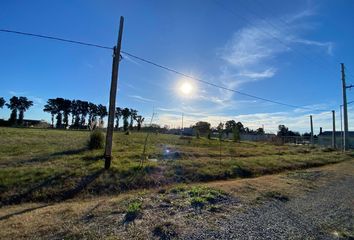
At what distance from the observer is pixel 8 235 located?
4.28 meters

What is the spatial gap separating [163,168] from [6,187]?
514cm

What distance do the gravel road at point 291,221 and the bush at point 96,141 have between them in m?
9.52

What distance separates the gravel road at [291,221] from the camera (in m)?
4.45

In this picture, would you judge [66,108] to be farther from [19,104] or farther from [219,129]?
[219,129]

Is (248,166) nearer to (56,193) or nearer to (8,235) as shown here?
(56,193)

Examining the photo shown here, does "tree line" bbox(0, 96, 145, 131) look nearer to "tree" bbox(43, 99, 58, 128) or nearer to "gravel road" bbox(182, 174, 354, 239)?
"tree" bbox(43, 99, 58, 128)

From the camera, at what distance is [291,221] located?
518cm

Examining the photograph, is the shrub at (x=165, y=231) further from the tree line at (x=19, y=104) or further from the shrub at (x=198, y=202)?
the tree line at (x=19, y=104)

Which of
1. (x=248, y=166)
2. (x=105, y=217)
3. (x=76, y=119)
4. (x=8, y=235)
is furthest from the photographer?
(x=76, y=119)

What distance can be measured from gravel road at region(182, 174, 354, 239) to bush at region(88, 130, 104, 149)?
9.52 meters

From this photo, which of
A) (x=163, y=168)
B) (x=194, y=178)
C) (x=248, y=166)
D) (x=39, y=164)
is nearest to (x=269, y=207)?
(x=194, y=178)

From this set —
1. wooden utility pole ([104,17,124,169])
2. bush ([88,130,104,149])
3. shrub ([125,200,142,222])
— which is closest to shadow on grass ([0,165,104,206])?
wooden utility pole ([104,17,124,169])

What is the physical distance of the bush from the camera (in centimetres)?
1332

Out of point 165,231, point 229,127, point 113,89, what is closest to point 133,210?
point 165,231
